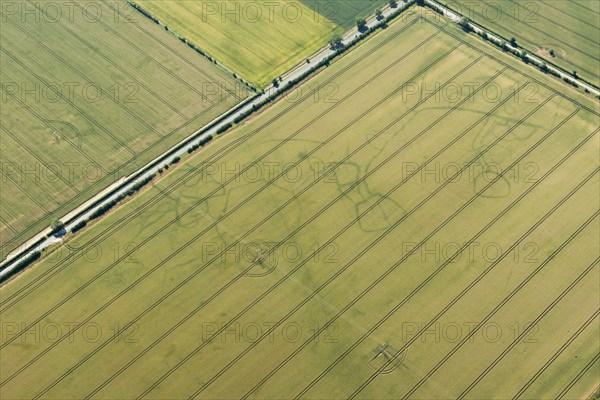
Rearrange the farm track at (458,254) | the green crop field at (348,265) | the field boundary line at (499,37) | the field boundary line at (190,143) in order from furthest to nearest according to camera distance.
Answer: the field boundary line at (499,37) < the field boundary line at (190,143) < the farm track at (458,254) < the green crop field at (348,265)

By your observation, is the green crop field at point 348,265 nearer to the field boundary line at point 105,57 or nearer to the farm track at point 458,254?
the farm track at point 458,254

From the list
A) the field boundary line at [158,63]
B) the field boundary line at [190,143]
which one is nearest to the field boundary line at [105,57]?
the field boundary line at [158,63]

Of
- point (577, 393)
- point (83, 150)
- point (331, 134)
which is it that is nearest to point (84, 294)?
point (83, 150)

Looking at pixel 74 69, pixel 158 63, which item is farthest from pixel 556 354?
pixel 74 69

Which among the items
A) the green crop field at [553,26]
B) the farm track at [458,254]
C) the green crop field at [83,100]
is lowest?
the farm track at [458,254]

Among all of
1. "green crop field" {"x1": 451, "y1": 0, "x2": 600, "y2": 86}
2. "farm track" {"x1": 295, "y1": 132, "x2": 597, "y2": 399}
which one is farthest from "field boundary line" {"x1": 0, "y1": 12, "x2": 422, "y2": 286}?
"farm track" {"x1": 295, "y1": 132, "x2": 597, "y2": 399}

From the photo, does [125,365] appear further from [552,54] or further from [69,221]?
[552,54]

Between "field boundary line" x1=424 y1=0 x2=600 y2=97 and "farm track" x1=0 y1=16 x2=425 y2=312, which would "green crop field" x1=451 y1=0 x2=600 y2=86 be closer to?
"field boundary line" x1=424 y1=0 x2=600 y2=97

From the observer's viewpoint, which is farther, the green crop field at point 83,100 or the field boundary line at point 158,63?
the field boundary line at point 158,63
